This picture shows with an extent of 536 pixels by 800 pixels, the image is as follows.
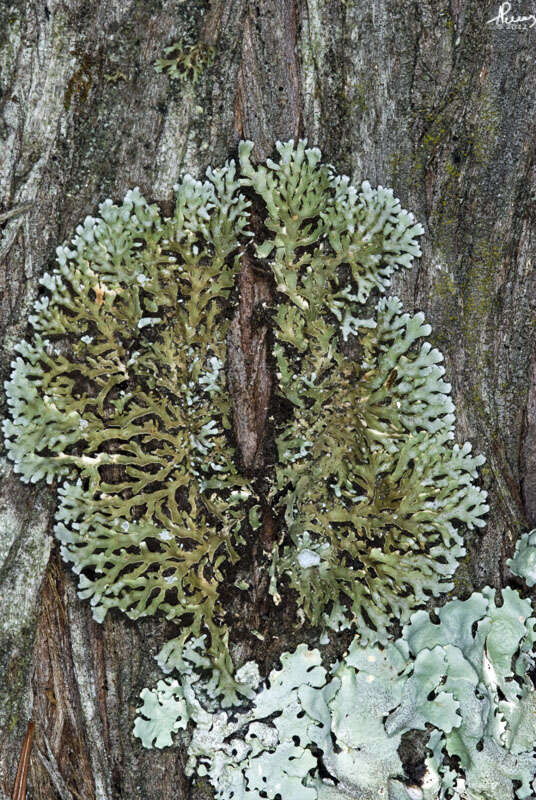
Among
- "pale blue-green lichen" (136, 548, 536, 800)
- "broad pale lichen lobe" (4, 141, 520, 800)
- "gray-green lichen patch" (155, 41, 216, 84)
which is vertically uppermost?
"gray-green lichen patch" (155, 41, 216, 84)

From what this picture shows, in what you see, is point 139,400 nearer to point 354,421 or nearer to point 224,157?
point 354,421

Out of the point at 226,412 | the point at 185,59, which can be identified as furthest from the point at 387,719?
the point at 185,59

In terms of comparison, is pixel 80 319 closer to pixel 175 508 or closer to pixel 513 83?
pixel 175 508

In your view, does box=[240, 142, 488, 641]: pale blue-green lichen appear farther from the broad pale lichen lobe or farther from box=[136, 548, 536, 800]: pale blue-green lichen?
box=[136, 548, 536, 800]: pale blue-green lichen

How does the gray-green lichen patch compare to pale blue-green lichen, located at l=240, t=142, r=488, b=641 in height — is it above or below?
above

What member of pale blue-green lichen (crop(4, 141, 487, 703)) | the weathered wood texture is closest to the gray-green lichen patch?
the weathered wood texture

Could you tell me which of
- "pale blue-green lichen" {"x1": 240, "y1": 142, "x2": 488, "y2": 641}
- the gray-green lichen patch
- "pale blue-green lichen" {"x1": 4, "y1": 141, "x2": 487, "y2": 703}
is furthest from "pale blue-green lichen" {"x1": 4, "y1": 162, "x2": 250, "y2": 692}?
the gray-green lichen patch
